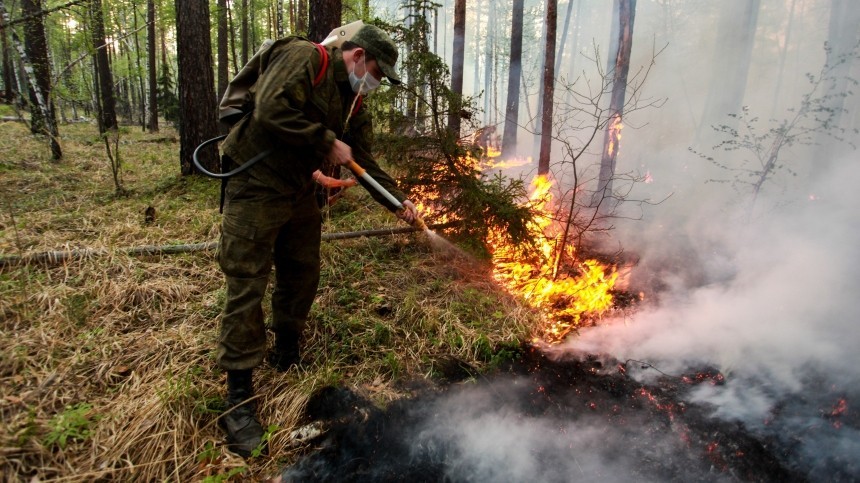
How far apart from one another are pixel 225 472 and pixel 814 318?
6222mm

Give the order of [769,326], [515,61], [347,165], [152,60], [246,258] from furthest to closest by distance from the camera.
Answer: [152,60] → [515,61] → [769,326] → [347,165] → [246,258]

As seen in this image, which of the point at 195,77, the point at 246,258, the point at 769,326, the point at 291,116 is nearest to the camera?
the point at 291,116

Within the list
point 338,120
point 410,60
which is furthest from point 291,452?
point 410,60

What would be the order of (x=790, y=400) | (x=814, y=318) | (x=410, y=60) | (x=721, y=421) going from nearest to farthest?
1. (x=721, y=421)
2. (x=790, y=400)
3. (x=814, y=318)
4. (x=410, y=60)

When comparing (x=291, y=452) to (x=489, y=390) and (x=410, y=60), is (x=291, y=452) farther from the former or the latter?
(x=410, y=60)

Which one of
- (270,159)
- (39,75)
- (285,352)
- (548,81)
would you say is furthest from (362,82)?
(39,75)

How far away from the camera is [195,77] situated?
7.19m

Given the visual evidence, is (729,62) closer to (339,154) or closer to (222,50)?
(222,50)

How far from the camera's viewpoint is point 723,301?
205 inches

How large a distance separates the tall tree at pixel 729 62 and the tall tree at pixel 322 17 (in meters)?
24.8

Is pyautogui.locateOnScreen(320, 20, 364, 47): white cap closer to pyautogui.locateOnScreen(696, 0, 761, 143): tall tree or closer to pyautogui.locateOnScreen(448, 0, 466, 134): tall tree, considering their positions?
pyautogui.locateOnScreen(448, 0, 466, 134): tall tree

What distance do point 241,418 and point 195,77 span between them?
682 centimetres

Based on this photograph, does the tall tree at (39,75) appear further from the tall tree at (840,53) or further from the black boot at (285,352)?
the tall tree at (840,53)

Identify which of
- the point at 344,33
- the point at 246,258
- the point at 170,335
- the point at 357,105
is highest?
the point at 344,33
